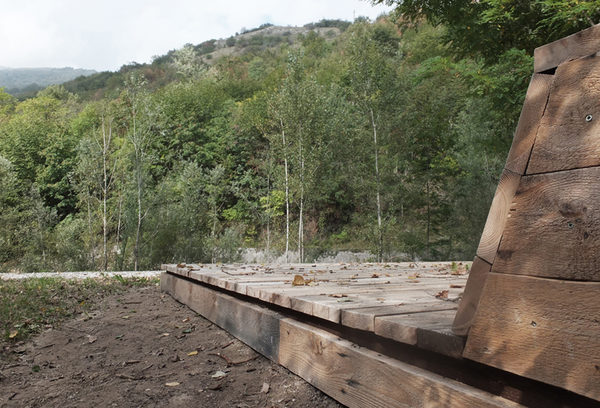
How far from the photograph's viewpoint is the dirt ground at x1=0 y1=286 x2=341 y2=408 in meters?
2.07

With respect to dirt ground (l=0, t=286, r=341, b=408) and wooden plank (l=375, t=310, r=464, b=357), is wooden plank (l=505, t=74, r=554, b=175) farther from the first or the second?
dirt ground (l=0, t=286, r=341, b=408)

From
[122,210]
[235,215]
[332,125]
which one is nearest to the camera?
[122,210]

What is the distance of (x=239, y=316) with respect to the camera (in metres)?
2.85

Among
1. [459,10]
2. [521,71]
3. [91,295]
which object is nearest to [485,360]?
[91,295]

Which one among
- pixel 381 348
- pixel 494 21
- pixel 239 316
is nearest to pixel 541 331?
pixel 381 348

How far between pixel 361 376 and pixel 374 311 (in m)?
0.24

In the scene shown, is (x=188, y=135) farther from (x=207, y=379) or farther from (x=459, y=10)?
Answer: (x=207, y=379)

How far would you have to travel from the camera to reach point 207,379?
7.66 feet

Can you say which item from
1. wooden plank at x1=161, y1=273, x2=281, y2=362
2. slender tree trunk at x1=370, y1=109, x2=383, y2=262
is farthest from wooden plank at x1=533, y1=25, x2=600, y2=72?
slender tree trunk at x1=370, y1=109, x2=383, y2=262

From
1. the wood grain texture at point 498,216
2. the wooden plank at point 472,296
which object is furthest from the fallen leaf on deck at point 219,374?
the wood grain texture at point 498,216

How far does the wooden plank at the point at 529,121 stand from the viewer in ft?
3.73

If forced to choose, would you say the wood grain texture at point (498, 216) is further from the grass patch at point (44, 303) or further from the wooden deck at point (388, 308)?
the grass patch at point (44, 303)

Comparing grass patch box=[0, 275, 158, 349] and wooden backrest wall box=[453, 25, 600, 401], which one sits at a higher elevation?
wooden backrest wall box=[453, 25, 600, 401]

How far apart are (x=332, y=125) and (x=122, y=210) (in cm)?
768
